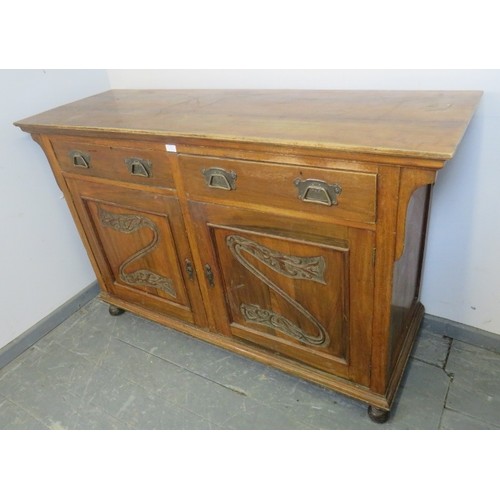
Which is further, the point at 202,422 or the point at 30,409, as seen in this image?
the point at 30,409

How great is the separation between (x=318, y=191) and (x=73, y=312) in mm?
1485

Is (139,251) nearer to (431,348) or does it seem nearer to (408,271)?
(408,271)

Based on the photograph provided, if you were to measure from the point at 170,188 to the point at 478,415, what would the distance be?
121 centimetres

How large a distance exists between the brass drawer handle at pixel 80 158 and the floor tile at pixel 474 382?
1.46 meters

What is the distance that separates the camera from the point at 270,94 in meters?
1.35

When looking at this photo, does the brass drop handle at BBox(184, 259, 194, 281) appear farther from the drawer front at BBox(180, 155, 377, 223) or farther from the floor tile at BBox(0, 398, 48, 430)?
the floor tile at BBox(0, 398, 48, 430)

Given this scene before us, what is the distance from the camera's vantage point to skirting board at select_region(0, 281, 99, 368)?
1.72 meters

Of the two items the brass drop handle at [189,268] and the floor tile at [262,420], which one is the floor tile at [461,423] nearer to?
the floor tile at [262,420]

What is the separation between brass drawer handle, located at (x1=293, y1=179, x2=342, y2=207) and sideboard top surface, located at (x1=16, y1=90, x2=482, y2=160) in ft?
0.32

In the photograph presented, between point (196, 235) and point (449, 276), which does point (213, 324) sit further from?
point (449, 276)

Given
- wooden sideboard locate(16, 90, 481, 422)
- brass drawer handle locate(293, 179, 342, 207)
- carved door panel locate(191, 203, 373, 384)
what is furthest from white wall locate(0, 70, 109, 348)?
brass drawer handle locate(293, 179, 342, 207)

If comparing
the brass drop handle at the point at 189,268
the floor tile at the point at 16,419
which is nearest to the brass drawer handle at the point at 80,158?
the brass drop handle at the point at 189,268
